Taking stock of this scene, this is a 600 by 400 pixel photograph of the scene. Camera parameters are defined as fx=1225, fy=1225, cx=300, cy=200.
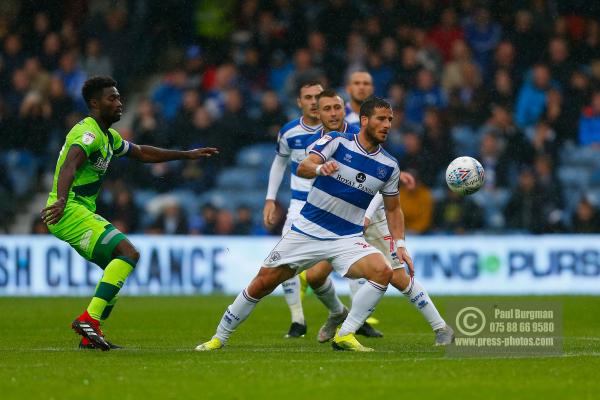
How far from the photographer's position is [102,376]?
855 cm

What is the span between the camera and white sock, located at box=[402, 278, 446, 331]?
10.9 metres

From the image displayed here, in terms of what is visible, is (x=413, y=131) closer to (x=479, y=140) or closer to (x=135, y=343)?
(x=479, y=140)

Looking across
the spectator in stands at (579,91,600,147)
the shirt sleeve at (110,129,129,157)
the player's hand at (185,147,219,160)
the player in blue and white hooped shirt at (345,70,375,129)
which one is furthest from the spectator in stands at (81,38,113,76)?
the player's hand at (185,147,219,160)

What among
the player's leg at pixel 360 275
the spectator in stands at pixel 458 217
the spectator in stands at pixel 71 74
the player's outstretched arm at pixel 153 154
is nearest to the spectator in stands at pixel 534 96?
the spectator in stands at pixel 458 217

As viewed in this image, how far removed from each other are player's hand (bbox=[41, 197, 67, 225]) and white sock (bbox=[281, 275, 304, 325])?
10.9 ft

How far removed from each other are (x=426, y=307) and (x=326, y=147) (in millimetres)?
1770

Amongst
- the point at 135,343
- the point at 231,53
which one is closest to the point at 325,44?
the point at 231,53

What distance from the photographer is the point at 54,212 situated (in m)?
10.1

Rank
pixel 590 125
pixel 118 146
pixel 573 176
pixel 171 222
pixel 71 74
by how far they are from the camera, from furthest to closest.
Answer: pixel 71 74, pixel 590 125, pixel 573 176, pixel 171 222, pixel 118 146

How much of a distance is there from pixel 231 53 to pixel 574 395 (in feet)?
57.7

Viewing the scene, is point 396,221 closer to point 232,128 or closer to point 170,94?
point 232,128

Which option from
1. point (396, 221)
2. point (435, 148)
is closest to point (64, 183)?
point (396, 221)

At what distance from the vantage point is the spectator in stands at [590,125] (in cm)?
2181

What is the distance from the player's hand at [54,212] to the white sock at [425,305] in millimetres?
3144
